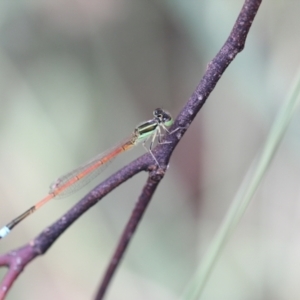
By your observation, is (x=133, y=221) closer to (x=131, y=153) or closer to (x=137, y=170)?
(x=137, y=170)

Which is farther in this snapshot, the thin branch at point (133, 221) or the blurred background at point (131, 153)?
the blurred background at point (131, 153)

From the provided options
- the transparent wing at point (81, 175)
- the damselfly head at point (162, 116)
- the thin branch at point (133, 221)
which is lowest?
the thin branch at point (133, 221)

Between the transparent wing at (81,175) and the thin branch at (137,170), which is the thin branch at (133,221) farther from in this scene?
the transparent wing at (81,175)

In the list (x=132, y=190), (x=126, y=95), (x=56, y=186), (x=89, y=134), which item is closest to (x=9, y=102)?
(x=89, y=134)

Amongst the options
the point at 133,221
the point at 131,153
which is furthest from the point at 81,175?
the point at 131,153

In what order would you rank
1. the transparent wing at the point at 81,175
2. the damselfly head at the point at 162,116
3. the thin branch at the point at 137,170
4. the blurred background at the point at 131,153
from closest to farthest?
the thin branch at the point at 137,170 → the damselfly head at the point at 162,116 → the transparent wing at the point at 81,175 → the blurred background at the point at 131,153

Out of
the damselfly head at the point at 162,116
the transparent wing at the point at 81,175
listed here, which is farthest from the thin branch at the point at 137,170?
the transparent wing at the point at 81,175

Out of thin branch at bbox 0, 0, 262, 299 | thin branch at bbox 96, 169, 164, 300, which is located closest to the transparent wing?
thin branch at bbox 96, 169, 164, 300

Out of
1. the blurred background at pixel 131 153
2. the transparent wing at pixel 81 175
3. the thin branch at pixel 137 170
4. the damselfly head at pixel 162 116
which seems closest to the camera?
the thin branch at pixel 137 170

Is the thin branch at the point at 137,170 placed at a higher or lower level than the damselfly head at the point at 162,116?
lower

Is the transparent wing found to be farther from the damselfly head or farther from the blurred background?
the blurred background
